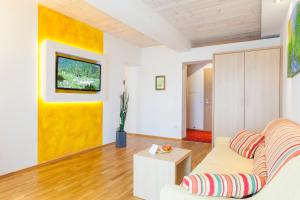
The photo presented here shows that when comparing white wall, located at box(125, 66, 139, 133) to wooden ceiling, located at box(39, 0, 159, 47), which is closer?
wooden ceiling, located at box(39, 0, 159, 47)

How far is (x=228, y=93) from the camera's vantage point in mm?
3861

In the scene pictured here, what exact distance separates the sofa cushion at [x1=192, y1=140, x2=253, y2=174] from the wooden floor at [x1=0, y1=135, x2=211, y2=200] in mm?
905

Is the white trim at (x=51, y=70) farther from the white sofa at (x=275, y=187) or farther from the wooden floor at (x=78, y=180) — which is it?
the white sofa at (x=275, y=187)

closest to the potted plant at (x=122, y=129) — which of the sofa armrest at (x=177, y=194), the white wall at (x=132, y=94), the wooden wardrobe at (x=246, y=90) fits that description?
the white wall at (x=132, y=94)

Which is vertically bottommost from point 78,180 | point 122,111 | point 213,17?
point 78,180

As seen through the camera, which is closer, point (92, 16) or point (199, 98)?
point (92, 16)

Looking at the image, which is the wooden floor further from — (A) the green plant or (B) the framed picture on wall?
(B) the framed picture on wall

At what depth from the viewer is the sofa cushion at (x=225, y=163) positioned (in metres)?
1.87

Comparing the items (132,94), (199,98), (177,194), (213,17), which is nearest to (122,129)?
(132,94)

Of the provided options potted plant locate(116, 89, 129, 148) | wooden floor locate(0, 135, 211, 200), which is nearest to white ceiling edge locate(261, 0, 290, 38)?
wooden floor locate(0, 135, 211, 200)

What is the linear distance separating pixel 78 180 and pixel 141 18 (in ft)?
8.20

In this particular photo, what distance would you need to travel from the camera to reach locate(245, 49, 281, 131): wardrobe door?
11.5ft

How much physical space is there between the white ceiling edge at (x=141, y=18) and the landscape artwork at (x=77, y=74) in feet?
4.26

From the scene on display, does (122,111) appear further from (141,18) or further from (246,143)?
(246,143)
